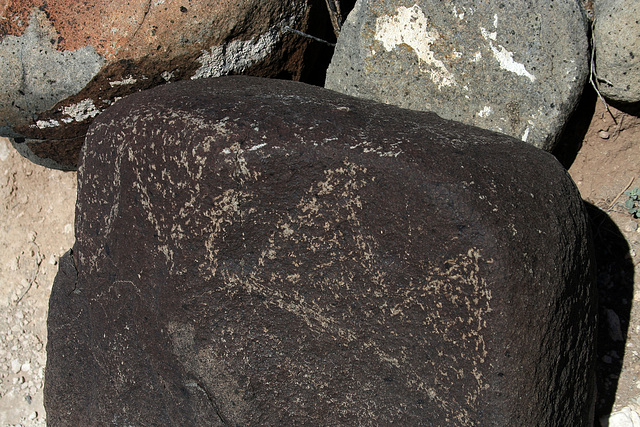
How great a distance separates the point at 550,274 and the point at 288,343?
2.16ft

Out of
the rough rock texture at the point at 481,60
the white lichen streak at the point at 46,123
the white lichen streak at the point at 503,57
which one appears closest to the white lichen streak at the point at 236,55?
the rough rock texture at the point at 481,60

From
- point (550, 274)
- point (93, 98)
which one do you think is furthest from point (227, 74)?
point (550, 274)

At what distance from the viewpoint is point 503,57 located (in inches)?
77.5

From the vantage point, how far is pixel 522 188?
1395 millimetres

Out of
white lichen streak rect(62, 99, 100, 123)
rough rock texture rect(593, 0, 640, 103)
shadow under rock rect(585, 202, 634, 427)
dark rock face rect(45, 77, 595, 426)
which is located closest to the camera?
dark rock face rect(45, 77, 595, 426)

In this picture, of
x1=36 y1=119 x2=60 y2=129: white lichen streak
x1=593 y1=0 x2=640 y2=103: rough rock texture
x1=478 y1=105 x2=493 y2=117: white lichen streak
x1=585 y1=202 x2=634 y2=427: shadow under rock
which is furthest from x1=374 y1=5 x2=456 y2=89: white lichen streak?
x1=36 y1=119 x2=60 y2=129: white lichen streak

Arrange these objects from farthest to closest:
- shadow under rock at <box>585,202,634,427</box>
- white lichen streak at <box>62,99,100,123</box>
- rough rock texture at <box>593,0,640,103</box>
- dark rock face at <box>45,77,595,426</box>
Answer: white lichen streak at <box>62,99,100,123</box> → shadow under rock at <box>585,202,634,427</box> → rough rock texture at <box>593,0,640,103</box> → dark rock face at <box>45,77,595,426</box>

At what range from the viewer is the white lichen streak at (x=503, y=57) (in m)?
1.96

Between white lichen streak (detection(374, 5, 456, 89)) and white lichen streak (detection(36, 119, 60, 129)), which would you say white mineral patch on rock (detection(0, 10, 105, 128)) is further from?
white lichen streak (detection(374, 5, 456, 89))

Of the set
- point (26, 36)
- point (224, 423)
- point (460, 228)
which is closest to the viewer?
point (460, 228)

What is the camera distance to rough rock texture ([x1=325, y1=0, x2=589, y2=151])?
1.94 m

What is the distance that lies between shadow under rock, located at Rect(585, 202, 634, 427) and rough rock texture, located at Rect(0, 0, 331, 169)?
133 cm

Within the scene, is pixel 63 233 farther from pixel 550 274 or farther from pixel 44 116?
pixel 550 274

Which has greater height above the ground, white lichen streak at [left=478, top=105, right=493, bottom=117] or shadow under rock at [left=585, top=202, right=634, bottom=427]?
white lichen streak at [left=478, top=105, right=493, bottom=117]
